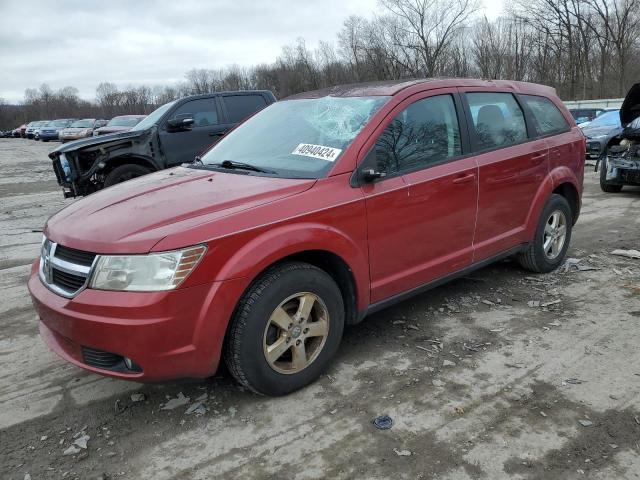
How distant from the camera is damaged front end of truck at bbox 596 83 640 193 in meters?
8.98

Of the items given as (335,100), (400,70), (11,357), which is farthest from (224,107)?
(400,70)

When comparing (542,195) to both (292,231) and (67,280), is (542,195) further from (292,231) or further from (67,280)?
(67,280)

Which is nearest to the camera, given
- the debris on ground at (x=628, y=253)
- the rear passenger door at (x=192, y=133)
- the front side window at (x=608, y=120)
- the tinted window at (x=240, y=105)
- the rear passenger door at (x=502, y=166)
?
the rear passenger door at (x=502, y=166)

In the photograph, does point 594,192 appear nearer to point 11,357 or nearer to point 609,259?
point 609,259

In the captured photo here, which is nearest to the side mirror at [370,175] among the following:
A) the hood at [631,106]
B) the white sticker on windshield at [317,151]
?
the white sticker on windshield at [317,151]

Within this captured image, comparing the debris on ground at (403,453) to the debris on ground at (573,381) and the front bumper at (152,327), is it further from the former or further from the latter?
the debris on ground at (573,381)

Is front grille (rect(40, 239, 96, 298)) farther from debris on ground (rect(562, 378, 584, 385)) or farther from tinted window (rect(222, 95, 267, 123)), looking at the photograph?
tinted window (rect(222, 95, 267, 123))

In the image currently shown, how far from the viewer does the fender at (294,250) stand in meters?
2.76

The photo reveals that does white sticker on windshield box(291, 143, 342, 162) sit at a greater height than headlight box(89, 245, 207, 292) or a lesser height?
greater

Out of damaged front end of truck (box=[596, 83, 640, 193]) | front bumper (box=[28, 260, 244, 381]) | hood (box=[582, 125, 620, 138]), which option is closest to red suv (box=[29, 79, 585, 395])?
front bumper (box=[28, 260, 244, 381])

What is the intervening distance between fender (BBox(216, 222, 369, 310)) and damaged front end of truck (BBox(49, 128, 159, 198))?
6.21 m

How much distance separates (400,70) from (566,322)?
156ft

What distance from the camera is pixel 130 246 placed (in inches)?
103

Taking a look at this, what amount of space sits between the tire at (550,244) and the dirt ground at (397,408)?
54 cm
